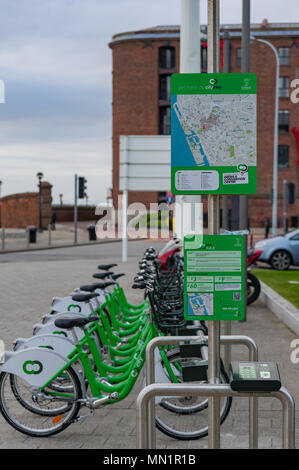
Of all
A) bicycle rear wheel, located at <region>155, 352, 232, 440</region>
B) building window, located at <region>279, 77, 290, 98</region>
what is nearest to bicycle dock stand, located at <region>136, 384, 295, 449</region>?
bicycle rear wheel, located at <region>155, 352, 232, 440</region>

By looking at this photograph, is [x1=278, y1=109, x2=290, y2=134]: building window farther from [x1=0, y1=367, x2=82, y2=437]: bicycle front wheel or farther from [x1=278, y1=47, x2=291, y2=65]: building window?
[x1=0, y1=367, x2=82, y2=437]: bicycle front wheel

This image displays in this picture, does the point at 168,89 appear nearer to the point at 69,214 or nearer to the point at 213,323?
the point at 69,214

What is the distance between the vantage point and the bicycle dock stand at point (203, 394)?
3168 millimetres

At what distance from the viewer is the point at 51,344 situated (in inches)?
220

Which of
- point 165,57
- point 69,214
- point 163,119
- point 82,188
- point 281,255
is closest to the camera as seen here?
point 281,255

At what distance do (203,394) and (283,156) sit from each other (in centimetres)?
6167

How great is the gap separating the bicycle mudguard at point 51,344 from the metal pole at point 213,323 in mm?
2048

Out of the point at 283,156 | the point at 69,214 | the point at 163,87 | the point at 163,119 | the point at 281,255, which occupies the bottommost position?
the point at 69,214

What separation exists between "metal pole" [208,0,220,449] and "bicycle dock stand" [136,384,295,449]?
0.75 feet

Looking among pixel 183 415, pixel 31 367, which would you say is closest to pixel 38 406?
pixel 31 367

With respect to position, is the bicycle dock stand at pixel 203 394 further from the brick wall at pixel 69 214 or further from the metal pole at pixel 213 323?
the brick wall at pixel 69 214

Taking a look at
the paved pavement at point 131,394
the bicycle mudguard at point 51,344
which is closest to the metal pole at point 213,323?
the paved pavement at point 131,394
